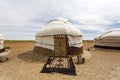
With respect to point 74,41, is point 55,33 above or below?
above

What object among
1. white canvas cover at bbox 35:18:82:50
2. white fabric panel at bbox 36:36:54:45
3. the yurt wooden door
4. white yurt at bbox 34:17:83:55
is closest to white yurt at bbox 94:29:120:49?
white canvas cover at bbox 35:18:82:50

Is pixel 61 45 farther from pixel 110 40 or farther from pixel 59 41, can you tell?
pixel 110 40

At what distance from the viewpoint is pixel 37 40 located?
1026 cm

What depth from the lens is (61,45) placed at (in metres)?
8.85

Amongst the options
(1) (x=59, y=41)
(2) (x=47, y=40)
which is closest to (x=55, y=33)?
(1) (x=59, y=41)

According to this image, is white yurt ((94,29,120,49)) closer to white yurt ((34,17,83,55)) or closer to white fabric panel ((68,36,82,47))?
white fabric panel ((68,36,82,47))

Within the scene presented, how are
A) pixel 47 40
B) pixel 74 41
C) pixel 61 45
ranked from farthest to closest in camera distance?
pixel 74 41 < pixel 47 40 < pixel 61 45

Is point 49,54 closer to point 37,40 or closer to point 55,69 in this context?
point 37,40

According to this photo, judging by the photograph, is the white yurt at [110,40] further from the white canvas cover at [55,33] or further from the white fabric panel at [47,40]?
the white fabric panel at [47,40]

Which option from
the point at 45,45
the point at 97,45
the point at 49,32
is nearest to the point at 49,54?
the point at 45,45

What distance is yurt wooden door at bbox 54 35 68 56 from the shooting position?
29.0 ft

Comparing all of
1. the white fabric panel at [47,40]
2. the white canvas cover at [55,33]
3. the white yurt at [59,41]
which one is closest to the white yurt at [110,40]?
the white canvas cover at [55,33]

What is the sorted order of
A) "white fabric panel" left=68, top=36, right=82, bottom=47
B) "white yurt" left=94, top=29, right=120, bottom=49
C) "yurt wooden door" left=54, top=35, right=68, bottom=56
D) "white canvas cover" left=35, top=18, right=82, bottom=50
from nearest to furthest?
"yurt wooden door" left=54, top=35, right=68, bottom=56 → "white canvas cover" left=35, top=18, right=82, bottom=50 → "white fabric panel" left=68, top=36, right=82, bottom=47 → "white yurt" left=94, top=29, right=120, bottom=49

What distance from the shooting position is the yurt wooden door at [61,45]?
348 inches
